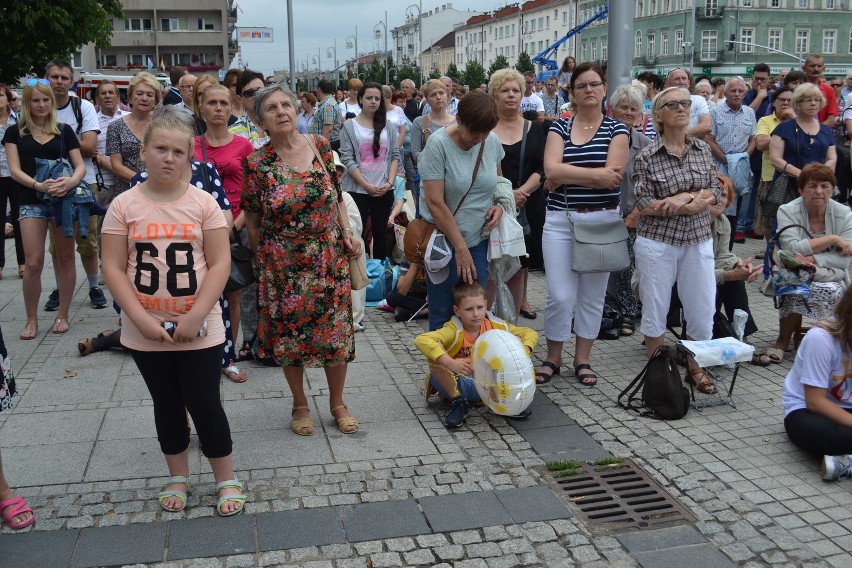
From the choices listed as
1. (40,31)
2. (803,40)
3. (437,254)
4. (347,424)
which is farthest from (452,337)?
(803,40)

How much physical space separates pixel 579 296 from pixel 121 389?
10.7ft

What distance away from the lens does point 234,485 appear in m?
4.27

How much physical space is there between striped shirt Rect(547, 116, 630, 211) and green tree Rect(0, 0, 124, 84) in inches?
777

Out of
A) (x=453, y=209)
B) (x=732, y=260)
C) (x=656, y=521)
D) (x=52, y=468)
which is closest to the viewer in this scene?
(x=656, y=521)

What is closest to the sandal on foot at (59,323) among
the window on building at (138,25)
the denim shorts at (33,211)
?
the denim shorts at (33,211)

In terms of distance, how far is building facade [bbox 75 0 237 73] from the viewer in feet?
256

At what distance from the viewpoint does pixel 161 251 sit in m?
3.98

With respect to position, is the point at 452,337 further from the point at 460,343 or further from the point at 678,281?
the point at 678,281

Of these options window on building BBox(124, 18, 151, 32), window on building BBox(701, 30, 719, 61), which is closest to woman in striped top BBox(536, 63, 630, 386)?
window on building BBox(124, 18, 151, 32)

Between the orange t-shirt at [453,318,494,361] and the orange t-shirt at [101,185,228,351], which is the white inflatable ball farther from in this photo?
the orange t-shirt at [101,185,228,351]

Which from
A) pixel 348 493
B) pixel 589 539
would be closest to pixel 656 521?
pixel 589 539

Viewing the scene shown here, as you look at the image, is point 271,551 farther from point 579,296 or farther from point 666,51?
point 666,51

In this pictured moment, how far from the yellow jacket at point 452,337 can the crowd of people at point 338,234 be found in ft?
0.05

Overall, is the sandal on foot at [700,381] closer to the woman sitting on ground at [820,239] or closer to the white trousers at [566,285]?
the white trousers at [566,285]
